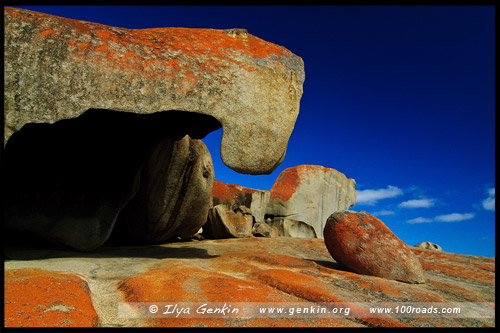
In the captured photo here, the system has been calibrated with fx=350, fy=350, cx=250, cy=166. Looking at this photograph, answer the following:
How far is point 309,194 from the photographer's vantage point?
12.2 meters

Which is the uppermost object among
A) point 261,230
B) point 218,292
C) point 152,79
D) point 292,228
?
point 152,79

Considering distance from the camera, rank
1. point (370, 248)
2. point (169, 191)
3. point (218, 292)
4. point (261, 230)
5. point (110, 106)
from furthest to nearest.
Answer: point (261, 230) < point (169, 191) < point (370, 248) < point (110, 106) < point (218, 292)

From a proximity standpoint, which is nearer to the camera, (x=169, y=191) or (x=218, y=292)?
(x=218, y=292)

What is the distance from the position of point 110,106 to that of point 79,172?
5.79 feet

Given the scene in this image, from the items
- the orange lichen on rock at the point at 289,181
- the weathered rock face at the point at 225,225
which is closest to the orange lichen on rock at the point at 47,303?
the weathered rock face at the point at 225,225

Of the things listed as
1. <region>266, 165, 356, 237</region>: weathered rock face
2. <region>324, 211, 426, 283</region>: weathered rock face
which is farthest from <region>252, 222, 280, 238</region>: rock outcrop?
<region>324, 211, 426, 283</region>: weathered rock face

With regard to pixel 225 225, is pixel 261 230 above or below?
below

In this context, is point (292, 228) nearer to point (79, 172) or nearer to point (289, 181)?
point (289, 181)

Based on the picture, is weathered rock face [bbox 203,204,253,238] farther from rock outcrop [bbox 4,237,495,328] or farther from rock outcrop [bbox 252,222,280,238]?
rock outcrop [bbox 4,237,495,328]

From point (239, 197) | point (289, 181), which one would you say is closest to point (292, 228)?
point (289, 181)

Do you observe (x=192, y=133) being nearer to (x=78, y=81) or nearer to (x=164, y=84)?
(x=164, y=84)

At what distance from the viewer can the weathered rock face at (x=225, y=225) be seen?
6336mm

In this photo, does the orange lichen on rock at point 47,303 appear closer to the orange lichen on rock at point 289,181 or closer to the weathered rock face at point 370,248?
the weathered rock face at point 370,248

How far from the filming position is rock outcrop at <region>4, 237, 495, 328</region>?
1.61 m
